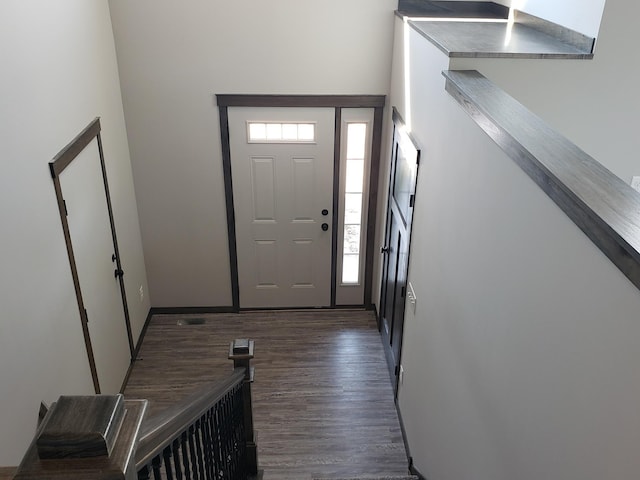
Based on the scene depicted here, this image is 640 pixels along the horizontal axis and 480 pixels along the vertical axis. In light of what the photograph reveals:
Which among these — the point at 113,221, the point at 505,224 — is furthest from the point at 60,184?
the point at 505,224

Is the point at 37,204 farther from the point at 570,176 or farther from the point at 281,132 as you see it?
the point at 570,176

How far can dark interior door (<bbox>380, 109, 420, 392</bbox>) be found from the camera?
379 centimetres

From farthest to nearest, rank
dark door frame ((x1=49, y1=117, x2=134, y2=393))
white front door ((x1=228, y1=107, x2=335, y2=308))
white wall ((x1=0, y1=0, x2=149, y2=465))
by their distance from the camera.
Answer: white front door ((x1=228, y1=107, x2=335, y2=308))
dark door frame ((x1=49, y1=117, x2=134, y2=393))
white wall ((x1=0, y1=0, x2=149, y2=465))

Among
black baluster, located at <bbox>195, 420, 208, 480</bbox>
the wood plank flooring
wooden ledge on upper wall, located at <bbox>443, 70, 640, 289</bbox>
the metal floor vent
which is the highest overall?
wooden ledge on upper wall, located at <bbox>443, 70, 640, 289</bbox>

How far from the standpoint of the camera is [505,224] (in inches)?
77.2

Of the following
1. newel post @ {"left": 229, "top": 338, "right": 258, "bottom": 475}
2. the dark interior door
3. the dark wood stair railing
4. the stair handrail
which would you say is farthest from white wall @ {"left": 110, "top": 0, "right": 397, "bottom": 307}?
the dark wood stair railing

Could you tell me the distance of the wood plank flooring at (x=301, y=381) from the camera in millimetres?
3936

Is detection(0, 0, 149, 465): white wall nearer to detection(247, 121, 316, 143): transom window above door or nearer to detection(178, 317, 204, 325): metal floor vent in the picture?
detection(247, 121, 316, 143): transom window above door

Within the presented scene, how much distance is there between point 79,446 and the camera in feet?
2.80

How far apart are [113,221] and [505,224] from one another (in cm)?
329

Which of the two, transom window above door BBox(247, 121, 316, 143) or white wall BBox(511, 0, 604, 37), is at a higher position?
white wall BBox(511, 0, 604, 37)

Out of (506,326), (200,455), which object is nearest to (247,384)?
(200,455)

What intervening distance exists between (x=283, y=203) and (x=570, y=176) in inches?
146

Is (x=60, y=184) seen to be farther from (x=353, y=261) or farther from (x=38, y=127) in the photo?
(x=353, y=261)
